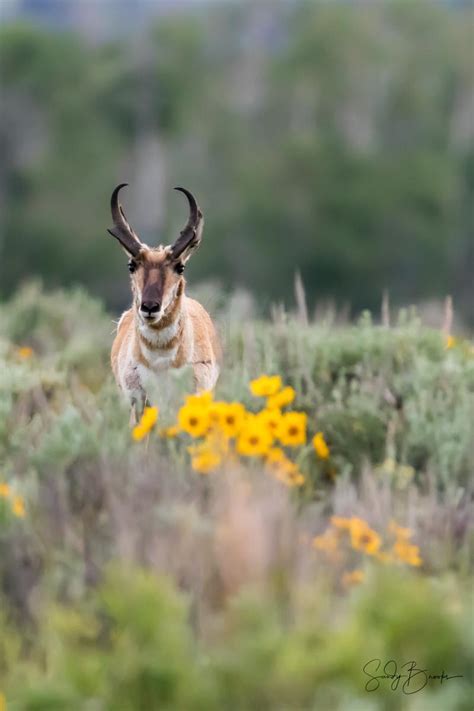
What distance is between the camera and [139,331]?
374 inches

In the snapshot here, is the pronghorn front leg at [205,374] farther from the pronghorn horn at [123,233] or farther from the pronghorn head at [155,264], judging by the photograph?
the pronghorn horn at [123,233]

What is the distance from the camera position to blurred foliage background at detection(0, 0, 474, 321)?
51719mm

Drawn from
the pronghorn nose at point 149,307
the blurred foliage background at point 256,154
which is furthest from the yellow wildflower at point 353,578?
the blurred foliage background at point 256,154

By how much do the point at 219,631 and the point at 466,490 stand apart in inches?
64.7

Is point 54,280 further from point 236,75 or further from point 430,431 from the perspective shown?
point 430,431

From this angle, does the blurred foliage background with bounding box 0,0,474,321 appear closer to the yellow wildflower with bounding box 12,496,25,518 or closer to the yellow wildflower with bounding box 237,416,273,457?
the yellow wildflower with bounding box 237,416,273,457

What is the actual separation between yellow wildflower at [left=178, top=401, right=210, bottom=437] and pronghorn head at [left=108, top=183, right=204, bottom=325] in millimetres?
2983

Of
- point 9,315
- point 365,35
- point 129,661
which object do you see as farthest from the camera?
point 365,35

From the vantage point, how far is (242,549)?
206 inches

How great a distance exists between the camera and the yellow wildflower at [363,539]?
212 inches

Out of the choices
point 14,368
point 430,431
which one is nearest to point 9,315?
point 14,368
